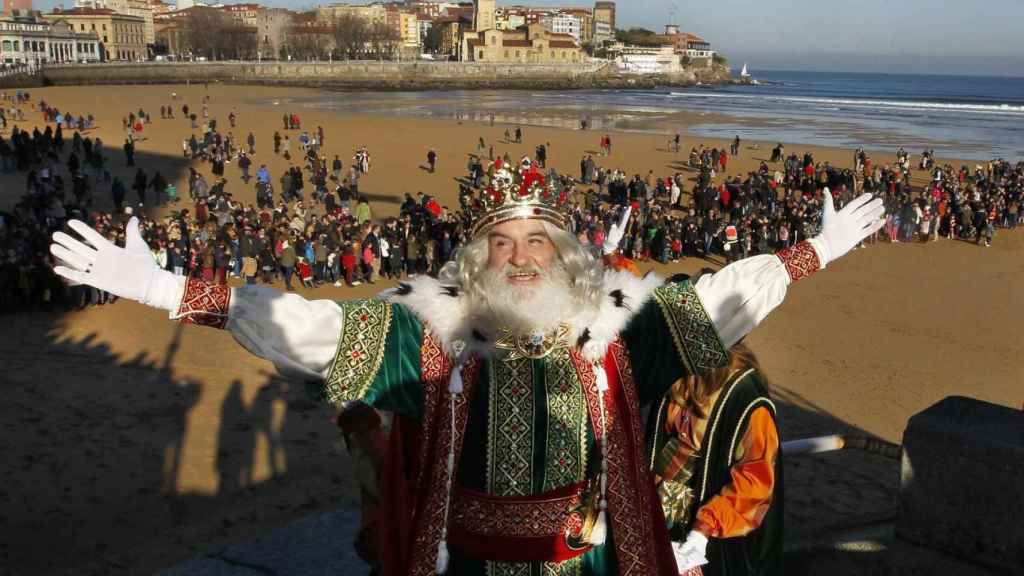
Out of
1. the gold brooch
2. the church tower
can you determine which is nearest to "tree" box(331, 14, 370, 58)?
the church tower

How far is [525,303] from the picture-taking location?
2.58 metres

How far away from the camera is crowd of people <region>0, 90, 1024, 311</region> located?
14109 millimetres

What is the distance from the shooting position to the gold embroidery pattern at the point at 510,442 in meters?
2.51

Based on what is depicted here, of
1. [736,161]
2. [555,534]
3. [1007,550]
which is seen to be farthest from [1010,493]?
[736,161]

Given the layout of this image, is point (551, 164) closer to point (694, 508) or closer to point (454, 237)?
point (454, 237)

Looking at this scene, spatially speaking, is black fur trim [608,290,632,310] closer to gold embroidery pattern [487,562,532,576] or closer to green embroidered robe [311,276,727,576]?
green embroidered robe [311,276,727,576]

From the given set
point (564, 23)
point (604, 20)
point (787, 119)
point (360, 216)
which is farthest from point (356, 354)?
point (604, 20)

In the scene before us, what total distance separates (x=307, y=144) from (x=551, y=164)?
8.91m

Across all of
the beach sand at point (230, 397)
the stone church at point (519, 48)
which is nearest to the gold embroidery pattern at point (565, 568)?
the beach sand at point (230, 397)

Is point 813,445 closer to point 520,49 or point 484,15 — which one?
point 520,49

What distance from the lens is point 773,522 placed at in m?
3.33

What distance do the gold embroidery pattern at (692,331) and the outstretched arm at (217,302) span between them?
1010mm

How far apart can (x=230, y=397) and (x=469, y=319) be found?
7.54 metres

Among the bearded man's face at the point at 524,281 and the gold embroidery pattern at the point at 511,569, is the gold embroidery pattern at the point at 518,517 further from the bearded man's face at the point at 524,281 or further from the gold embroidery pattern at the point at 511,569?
the bearded man's face at the point at 524,281
